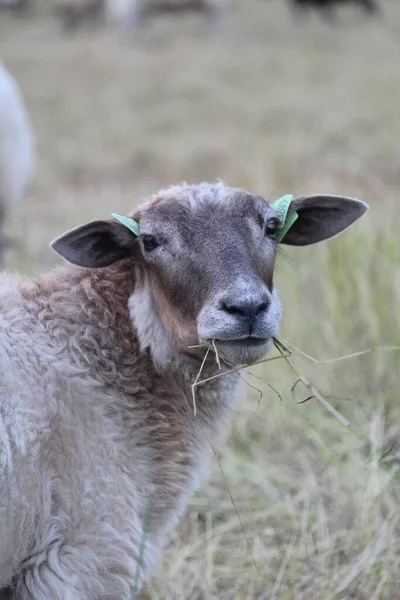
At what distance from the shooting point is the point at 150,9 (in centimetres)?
2444

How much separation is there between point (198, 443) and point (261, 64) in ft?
48.5

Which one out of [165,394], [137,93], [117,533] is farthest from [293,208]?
[137,93]

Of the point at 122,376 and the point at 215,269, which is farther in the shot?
the point at 122,376

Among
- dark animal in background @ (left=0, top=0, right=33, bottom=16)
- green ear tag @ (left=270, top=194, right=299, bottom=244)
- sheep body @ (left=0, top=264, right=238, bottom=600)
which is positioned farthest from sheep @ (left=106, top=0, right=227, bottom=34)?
sheep body @ (left=0, top=264, right=238, bottom=600)

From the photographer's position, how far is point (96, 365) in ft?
9.36

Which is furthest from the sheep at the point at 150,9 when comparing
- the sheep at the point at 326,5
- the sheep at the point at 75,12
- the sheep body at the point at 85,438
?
the sheep body at the point at 85,438

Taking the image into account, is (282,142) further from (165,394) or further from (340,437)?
(165,394)

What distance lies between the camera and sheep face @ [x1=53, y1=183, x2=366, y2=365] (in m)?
2.67

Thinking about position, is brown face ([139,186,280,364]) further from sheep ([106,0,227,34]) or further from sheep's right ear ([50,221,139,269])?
sheep ([106,0,227,34])

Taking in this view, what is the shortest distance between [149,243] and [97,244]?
206 millimetres

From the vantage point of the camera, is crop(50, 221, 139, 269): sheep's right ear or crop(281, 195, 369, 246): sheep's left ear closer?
crop(50, 221, 139, 269): sheep's right ear

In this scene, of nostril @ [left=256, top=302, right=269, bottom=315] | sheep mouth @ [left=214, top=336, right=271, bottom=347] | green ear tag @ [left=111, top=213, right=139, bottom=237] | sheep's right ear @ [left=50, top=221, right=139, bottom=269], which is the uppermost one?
green ear tag @ [left=111, top=213, right=139, bottom=237]

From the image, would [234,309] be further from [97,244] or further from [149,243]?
[97,244]

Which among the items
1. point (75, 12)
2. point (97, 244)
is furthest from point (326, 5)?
point (97, 244)
